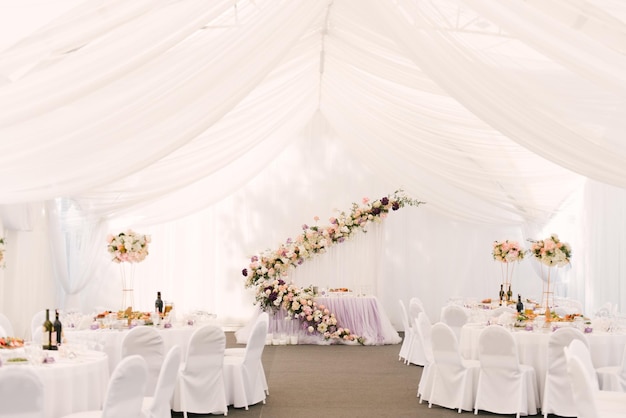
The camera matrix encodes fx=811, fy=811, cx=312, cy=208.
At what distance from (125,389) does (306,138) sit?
11.0 m

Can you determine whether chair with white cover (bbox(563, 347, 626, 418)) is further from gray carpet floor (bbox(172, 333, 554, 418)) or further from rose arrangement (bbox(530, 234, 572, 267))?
rose arrangement (bbox(530, 234, 572, 267))

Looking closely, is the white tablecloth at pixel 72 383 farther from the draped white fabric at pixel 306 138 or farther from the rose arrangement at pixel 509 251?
the rose arrangement at pixel 509 251

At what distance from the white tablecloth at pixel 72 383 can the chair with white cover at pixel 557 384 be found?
12.6 ft

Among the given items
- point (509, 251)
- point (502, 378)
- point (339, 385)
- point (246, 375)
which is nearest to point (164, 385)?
point (246, 375)

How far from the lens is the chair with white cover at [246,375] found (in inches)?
309

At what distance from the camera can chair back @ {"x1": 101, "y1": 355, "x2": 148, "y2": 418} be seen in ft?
15.7

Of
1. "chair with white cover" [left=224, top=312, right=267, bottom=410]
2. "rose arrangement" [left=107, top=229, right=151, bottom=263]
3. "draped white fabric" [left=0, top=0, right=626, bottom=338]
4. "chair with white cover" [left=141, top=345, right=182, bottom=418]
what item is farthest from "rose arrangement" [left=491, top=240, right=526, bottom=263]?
"chair with white cover" [left=141, top=345, right=182, bottom=418]

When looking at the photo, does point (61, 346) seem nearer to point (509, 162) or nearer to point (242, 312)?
point (509, 162)

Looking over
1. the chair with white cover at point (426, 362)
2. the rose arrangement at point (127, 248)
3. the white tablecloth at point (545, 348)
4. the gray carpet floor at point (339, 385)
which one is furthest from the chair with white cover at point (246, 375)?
the white tablecloth at point (545, 348)

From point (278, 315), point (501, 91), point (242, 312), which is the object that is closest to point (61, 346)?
point (501, 91)

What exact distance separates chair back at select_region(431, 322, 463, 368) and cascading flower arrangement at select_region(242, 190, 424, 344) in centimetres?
497

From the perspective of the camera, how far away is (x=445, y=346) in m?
7.70

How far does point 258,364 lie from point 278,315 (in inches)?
192

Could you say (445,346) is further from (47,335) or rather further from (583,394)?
(47,335)
